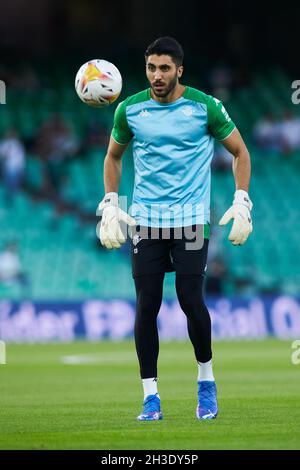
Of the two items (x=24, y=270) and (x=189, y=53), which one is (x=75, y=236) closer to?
(x=24, y=270)

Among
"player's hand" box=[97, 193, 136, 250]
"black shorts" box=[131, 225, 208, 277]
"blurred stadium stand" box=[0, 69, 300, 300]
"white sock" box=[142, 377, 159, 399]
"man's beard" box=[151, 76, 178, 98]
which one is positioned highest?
"blurred stadium stand" box=[0, 69, 300, 300]

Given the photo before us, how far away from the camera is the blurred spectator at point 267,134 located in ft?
89.4

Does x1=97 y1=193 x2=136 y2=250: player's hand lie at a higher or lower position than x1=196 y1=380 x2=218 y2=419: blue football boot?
higher

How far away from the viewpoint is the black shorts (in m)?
8.28

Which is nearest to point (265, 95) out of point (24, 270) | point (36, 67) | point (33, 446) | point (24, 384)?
point (36, 67)

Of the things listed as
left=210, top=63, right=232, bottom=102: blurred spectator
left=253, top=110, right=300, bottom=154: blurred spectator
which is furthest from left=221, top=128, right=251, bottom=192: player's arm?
left=210, top=63, right=232, bottom=102: blurred spectator

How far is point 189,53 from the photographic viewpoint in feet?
98.4

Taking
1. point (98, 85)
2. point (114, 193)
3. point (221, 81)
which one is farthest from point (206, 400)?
point (221, 81)

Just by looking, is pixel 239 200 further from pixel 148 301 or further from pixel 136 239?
pixel 148 301

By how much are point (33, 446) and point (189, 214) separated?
2222mm

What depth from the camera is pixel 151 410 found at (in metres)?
8.30

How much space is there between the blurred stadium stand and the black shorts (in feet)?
45.6

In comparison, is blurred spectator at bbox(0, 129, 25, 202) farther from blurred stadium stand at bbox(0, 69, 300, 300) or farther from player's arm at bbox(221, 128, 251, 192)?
player's arm at bbox(221, 128, 251, 192)

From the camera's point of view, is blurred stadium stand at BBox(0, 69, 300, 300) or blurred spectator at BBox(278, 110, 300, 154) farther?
blurred spectator at BBox(278, 110, 300, 154)
